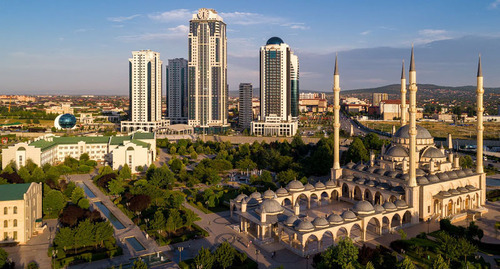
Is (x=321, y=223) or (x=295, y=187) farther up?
(x=295, y=187)

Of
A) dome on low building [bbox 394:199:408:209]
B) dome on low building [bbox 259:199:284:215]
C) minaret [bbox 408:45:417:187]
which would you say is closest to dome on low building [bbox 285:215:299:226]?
dome on low building [bbox 259:199:284:215]

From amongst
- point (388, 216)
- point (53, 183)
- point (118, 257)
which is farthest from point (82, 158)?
point (388, 216)

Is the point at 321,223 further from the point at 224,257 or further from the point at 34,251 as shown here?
the point at 34,251

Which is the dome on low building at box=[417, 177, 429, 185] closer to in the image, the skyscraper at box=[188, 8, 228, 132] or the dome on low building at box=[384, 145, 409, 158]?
the dome on low building at box=[384, 145, 409, 158]

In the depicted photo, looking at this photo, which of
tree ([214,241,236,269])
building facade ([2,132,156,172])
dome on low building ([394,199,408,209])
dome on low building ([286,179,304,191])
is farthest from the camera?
building facade ([2,132,156,172])

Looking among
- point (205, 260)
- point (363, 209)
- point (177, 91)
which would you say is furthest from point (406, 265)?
point (177, 91)

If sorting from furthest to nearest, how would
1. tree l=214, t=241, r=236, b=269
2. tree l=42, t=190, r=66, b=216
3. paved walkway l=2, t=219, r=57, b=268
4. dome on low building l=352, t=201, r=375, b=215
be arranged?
1. tree l=42, t=190, r=66, b=216
2. dome on low building l=352, t=201, r=375, b=215
3. paved walkway l=2, t=219, r=57, b=268
4. tree l=214, t=241, r=236, b=269

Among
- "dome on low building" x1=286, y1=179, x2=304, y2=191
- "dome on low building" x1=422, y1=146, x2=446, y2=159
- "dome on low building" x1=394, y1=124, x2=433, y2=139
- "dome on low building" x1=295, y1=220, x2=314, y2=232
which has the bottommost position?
"dome on low building" x1=295, y1=220, x2=314, y2=232
